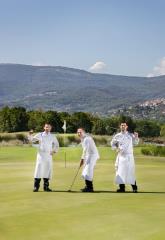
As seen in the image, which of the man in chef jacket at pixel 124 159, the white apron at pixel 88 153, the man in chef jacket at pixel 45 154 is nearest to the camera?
the man in chef jacket at pixel 124 159

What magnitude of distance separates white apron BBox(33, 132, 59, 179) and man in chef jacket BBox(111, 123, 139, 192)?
1.88 meters

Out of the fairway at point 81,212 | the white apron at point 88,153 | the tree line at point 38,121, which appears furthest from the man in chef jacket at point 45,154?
the tree line at point 38,121

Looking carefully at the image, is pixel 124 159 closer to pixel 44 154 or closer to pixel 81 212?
pixel 44 154

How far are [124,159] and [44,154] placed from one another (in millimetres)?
2392

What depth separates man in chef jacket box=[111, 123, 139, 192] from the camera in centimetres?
1681

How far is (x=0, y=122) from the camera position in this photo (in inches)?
3723

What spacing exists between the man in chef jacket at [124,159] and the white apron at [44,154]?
6.16 ft

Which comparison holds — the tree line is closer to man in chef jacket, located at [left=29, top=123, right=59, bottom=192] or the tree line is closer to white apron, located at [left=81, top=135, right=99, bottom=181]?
man in chef jacket, located at [left=29, top=123, right=59, bottom=192]

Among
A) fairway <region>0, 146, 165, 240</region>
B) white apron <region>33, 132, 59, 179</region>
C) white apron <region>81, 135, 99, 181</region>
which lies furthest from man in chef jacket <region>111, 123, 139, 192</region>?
white apron <region>33, 132, 59, 179</region>

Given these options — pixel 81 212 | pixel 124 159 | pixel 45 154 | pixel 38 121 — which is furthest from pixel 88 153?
pixel 38 121

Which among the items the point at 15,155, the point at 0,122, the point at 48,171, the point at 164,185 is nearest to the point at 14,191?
the point at 48,171

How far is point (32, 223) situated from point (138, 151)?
35254mm

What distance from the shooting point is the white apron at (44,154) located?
1730 cm

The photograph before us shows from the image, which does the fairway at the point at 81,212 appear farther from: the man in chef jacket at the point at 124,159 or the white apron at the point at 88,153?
the white apron at the point at 88,153
